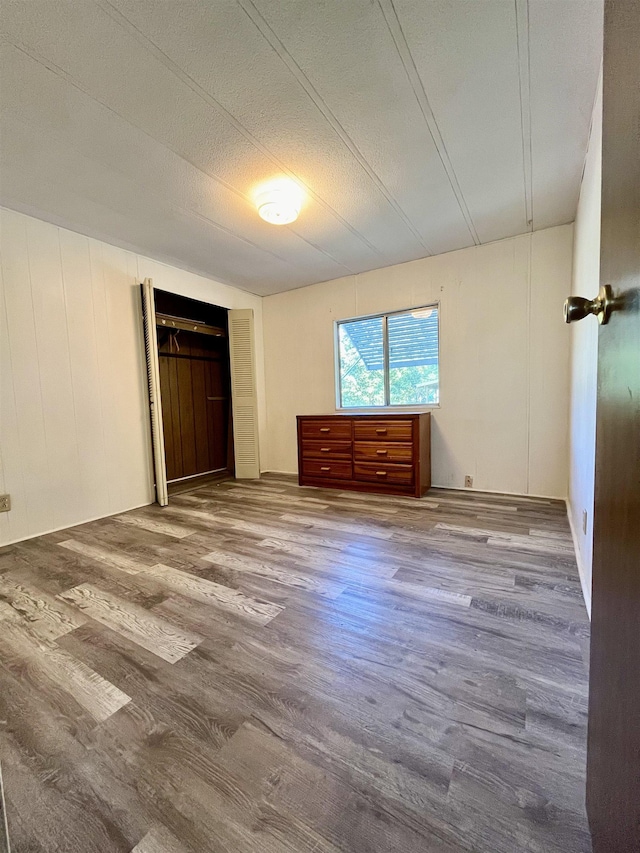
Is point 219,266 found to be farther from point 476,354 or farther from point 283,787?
point 283,787

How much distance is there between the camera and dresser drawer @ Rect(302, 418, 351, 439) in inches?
143

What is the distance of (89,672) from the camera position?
1255mm

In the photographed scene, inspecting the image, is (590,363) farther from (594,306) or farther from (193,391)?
(193,391)

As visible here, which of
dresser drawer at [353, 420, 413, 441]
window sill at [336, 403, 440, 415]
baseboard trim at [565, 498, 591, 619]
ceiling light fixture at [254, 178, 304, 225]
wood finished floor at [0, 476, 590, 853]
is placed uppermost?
ceiling light fixture at [254, 178, 304, 225]

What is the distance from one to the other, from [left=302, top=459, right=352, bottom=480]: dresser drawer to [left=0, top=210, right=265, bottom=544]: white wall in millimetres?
1681

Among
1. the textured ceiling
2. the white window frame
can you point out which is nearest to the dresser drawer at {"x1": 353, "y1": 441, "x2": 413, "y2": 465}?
the white window frame

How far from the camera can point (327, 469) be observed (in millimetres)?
3797

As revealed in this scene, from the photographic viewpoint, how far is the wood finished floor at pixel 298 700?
782 millimetres

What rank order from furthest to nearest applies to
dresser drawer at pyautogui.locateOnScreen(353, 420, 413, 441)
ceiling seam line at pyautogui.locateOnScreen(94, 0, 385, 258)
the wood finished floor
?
dresser drawer at pyautogui.locateOnScreen(353, 420, 413, 441) < ceiling seam line at pyautogui.locateOnScreen(94, 0, 385, 258) < the wood finished floor

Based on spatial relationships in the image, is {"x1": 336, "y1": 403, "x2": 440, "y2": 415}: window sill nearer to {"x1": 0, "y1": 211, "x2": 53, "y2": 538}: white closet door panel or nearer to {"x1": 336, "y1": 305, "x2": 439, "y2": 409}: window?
{"x1": 336, "y1": 305, "x2": 439, "y2": 409}: window

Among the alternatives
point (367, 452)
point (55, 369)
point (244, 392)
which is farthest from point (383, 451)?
point (55, 369)

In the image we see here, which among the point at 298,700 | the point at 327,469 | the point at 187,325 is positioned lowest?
the point at 298,700

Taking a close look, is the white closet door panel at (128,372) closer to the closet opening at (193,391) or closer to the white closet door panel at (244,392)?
the closet opening at (193,391)

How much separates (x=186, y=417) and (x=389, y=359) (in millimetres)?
2774
